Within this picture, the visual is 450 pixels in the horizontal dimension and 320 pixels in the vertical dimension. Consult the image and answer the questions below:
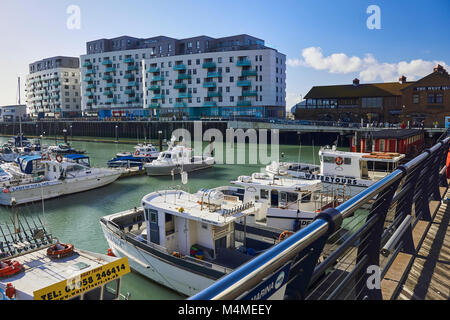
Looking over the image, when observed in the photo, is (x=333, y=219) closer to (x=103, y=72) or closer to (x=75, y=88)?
(x=103, y=72)

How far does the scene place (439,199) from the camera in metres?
7.27

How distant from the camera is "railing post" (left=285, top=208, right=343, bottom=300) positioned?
7.04ft

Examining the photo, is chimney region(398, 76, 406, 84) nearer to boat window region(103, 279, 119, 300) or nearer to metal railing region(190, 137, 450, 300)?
boat window region(103, 279, 119, 300)

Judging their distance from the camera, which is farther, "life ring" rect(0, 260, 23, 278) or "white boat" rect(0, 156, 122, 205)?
"white boat" rect(0, 156, 122, 205)

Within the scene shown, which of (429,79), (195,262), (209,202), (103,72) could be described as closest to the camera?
(195,262)

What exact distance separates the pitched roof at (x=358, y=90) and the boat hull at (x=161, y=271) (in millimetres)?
56787

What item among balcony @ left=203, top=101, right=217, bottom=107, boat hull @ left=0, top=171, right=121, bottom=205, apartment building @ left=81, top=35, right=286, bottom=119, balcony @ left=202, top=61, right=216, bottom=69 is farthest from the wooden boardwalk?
balcony @ left=202, top=61, right=216, bottom=69

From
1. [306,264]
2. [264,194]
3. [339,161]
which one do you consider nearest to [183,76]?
[339,161]

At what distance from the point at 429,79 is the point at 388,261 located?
199ft

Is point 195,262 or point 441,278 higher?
point 441,278

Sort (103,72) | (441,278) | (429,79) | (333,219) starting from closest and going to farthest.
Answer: (333,219), (441,278), (429,79), (103,72)

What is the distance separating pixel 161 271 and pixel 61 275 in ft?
13.6

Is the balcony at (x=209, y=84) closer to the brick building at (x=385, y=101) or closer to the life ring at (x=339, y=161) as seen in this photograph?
the brick building at (x=385, y=101)
